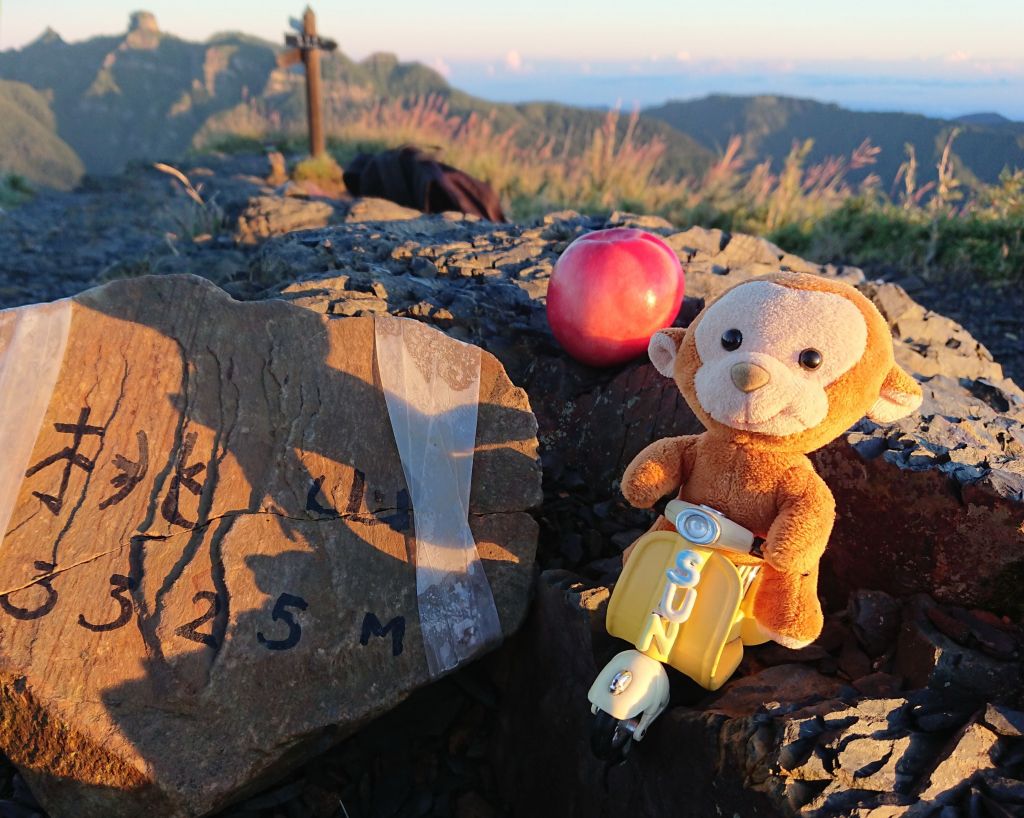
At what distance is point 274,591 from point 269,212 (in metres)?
4.55

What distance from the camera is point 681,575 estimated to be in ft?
5.65

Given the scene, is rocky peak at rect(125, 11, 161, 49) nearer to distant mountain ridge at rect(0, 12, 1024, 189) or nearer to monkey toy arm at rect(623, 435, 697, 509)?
distant mountain ridge at rect(0, 12, 1024, 189)

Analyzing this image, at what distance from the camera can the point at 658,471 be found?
1911 millimetres

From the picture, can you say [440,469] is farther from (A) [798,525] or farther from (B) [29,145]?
(B) [29,145]

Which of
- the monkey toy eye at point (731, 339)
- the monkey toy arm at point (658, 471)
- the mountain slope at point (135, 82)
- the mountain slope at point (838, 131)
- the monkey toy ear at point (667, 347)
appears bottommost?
the mountain slope at point (135, 82)

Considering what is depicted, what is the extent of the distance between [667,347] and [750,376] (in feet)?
1.17

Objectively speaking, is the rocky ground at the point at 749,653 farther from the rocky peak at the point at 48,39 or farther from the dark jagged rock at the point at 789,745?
the rocky peak at the point at 48,39

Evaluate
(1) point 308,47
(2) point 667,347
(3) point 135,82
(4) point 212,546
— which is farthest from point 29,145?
(2) point 667,347

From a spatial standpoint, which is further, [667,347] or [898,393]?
[667,347]

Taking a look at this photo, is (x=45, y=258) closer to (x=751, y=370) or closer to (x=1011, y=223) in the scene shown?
(x=751, y=370)

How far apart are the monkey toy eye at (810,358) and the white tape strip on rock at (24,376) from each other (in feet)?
6.51

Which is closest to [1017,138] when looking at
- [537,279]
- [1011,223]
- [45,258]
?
[1011,223]

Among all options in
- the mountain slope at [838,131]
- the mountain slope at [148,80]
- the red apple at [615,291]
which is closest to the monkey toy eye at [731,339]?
the red apple at [615,291]

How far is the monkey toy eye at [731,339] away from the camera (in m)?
1.69
